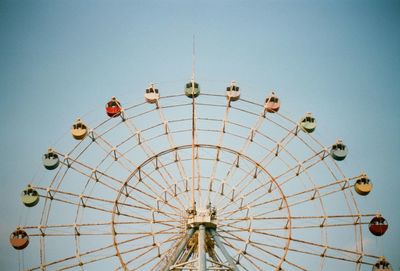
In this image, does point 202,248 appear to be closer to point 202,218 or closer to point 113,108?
point 202,218

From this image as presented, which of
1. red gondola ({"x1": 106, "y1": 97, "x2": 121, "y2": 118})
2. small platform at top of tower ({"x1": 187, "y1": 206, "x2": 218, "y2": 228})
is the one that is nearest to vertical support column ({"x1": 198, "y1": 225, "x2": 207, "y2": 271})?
small platform at top of tower ({"x1": 187, "y1": 206, "x2": 218, "y2": 228})

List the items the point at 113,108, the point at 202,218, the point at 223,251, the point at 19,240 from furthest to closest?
1. the point at 113,108
2. the point at 19,240
3. the point at 202,218
4. the point at 223,251

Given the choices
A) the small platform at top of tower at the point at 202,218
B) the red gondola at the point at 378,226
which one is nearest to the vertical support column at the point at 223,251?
the small platform at top of tower at the point at 202,218

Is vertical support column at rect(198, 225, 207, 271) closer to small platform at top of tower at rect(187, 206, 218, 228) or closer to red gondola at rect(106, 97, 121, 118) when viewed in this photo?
small platform at top of tower at rect(187, 206, 218, 228)

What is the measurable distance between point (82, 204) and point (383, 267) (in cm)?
1334

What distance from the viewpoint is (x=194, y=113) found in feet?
79.8

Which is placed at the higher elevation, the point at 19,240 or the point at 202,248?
the point at 19,240

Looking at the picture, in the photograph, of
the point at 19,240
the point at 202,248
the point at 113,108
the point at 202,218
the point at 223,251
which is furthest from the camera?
the point at 113,108

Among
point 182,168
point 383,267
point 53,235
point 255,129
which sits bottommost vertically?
point 383,267

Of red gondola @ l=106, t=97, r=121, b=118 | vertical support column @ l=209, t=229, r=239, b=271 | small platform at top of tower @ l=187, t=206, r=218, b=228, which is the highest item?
red gondola @ l=106, t=97, r=121, b=118

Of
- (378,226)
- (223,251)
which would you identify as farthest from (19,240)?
(378,226)

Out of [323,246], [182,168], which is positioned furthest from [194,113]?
[323,246]

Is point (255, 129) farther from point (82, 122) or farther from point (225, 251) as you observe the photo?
point (82, 122)

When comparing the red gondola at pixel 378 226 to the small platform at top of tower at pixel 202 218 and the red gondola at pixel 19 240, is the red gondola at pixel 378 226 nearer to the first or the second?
the small platform at top of tower at pixel 202 218
